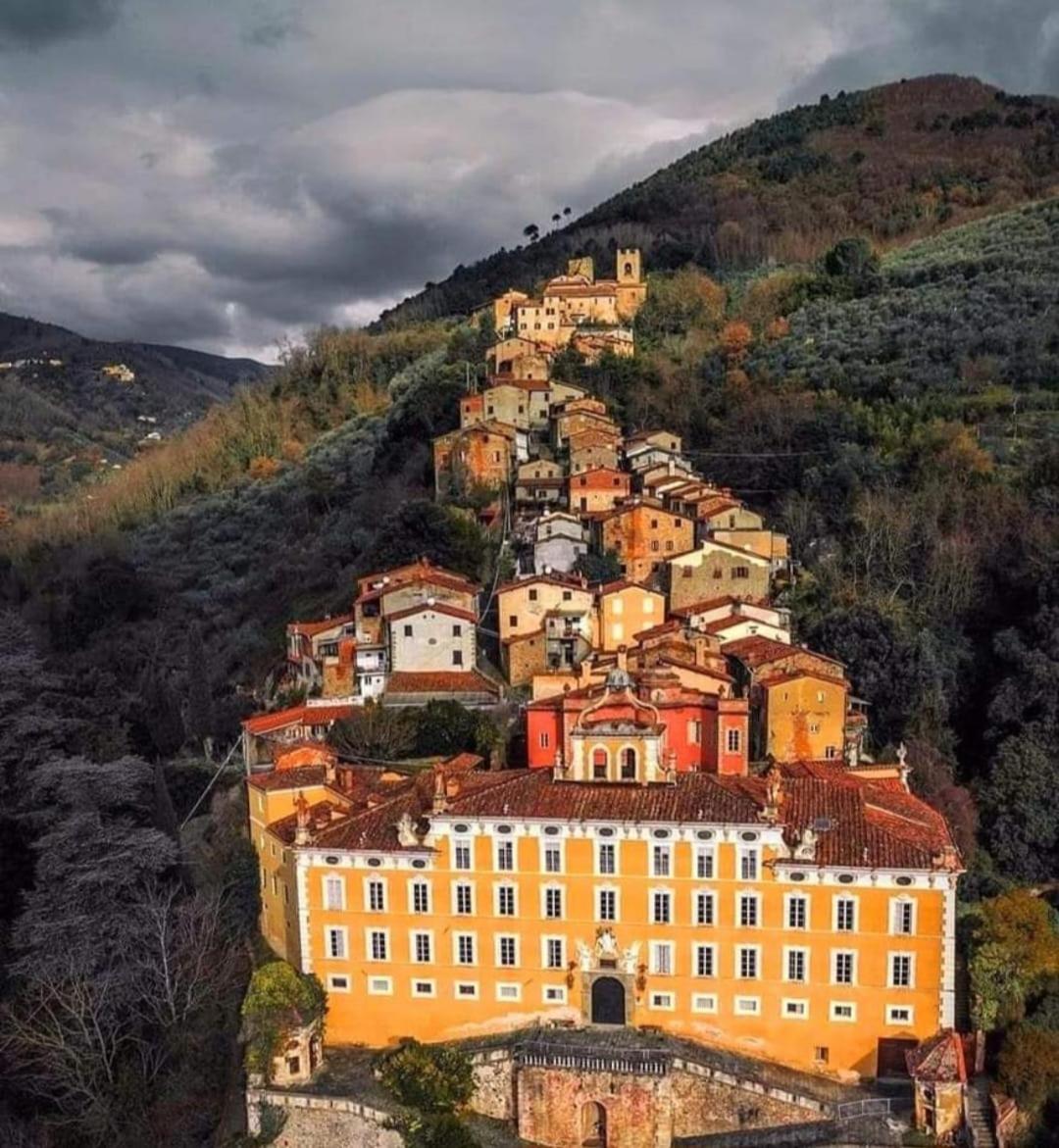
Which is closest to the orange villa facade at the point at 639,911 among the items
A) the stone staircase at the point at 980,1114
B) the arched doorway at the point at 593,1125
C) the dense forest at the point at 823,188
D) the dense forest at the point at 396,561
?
the stone staircase at the point at 980,1114

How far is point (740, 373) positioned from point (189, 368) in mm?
148041

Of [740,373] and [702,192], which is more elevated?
[702,192]

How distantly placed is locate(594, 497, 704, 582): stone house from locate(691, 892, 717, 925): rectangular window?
2383 centimetres

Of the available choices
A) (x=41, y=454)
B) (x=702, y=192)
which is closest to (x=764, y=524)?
(x=702, y=192)

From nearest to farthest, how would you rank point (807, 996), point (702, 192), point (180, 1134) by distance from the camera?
point (807, 996)
point (180, 1134)
point (702, 192)

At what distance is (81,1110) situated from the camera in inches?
1064

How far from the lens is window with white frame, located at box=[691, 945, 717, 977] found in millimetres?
23797

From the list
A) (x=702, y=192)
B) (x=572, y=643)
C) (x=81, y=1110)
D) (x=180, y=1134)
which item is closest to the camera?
(x=180, y=1134)

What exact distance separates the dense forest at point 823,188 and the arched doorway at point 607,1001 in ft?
267

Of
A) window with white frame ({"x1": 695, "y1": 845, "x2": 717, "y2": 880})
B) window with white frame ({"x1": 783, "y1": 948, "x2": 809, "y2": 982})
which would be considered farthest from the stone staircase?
window with white frame ({"x1": 695, "y1": 845, "x2": 717, "y2": 880})

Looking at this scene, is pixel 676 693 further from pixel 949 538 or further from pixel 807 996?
pixel 949 538

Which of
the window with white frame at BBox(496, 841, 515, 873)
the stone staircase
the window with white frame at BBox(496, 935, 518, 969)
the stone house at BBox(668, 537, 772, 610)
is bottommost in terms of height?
the stone staircase

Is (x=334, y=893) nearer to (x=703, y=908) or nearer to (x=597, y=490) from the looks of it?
(x=703, y=908)

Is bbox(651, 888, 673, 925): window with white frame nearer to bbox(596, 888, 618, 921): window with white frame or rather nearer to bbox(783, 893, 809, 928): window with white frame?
bbox(596, 888, 618, 921): window with white frame
